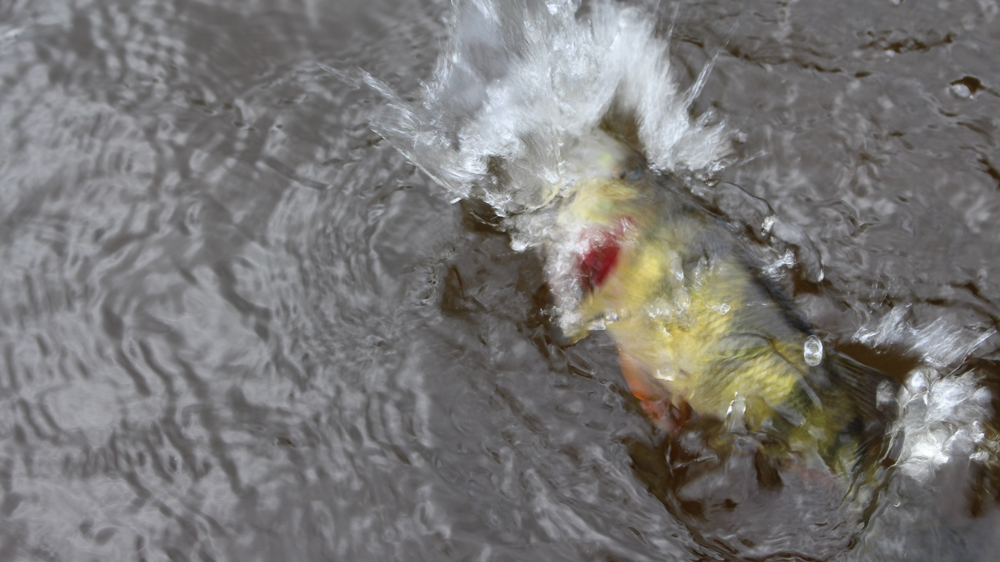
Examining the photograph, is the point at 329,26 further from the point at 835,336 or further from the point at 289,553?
the point at 835,336

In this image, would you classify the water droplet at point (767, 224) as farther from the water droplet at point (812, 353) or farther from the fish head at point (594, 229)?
the water droplet at point (812, 353)

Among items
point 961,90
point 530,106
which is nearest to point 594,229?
point 530,106

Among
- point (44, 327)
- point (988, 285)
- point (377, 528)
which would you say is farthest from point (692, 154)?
point (44, 327)

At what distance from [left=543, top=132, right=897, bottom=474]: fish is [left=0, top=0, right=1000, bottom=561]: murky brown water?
0.16 m

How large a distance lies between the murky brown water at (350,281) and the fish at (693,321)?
0.16m

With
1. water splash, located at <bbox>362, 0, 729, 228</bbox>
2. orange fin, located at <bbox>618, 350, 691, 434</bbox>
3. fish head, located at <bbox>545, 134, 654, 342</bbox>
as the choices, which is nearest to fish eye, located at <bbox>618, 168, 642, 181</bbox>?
fish head, located at <bbox>545, 134, 654, 342</bbox>

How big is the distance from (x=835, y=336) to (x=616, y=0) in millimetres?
2011

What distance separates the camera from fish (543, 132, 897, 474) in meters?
2.55

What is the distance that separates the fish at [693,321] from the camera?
2551 millimetres

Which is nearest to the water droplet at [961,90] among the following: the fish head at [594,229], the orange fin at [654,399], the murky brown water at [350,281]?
the murky brown water at [350,281]

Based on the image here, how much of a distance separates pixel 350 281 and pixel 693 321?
1.47 metres

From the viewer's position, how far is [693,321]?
108 inches

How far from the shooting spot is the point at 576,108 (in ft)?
10.9

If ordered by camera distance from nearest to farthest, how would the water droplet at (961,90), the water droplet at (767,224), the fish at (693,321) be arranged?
the fish at (693,321)
the water droplet at (767,224)
the water droplet at (961,90)
